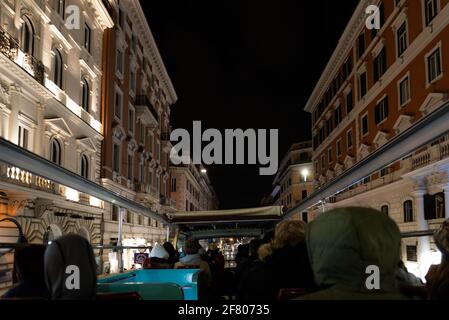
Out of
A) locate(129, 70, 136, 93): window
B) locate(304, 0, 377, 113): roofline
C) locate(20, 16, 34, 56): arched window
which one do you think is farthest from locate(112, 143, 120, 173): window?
locate(304, 0, 377, 113): roofline

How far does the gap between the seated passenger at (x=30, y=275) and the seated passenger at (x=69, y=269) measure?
431mm

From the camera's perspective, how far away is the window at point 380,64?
29548mm

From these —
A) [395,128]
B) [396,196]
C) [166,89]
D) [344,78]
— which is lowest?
[396,196]

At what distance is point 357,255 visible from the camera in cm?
199

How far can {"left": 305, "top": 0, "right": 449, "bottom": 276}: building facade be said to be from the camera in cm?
2142

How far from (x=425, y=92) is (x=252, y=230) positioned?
11.2 m

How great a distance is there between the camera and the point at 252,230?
18.2 metres

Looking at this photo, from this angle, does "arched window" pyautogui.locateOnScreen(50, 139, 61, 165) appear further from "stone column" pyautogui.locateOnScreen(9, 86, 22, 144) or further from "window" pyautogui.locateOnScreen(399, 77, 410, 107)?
"window" pyautogui.locateOnScreen(399, 77, 410, 107)

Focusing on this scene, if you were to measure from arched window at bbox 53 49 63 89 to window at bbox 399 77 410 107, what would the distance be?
17277 mm

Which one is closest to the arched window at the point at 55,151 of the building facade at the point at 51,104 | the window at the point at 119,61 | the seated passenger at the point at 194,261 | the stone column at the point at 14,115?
the building facade at the point at 51,104

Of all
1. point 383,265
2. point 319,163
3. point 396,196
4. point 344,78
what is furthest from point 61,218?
point 319,163

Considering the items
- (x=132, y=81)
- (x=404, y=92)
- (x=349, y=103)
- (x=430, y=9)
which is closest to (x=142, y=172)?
(x=132, y=81)

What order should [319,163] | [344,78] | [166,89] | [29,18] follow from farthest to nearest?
[166,89]
[319,163]
[344,78]
[29,18]

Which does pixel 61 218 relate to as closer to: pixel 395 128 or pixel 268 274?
pixel 395 128
